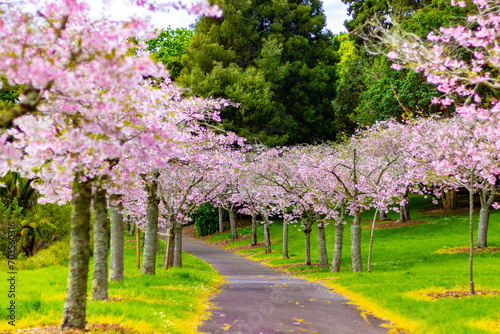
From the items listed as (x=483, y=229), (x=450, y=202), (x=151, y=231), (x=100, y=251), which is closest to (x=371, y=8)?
(x=450, y=202)

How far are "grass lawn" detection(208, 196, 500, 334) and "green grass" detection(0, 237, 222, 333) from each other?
533 cm

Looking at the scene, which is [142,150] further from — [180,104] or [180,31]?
[180,31]

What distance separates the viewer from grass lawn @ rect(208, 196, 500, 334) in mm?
10870

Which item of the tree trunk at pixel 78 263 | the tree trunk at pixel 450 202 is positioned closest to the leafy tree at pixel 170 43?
the tree trunk at pixel 450 202

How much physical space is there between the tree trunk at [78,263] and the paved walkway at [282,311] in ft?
9.57

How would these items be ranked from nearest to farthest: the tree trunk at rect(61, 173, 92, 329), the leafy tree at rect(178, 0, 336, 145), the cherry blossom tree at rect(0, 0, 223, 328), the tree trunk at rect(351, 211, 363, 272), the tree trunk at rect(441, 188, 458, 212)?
the cherry blossom tree at rect(0, 0, 223, 328) → the tree trunk at rect(61, 173, 92, 329) → the tree trunk at rect(351, 211, 363, 272) → the tree trunk at rect(441, 188, 458, 212) → the leafy tree at rect(178, 0, 336, 145)

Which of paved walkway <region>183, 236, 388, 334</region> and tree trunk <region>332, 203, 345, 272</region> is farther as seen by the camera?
tree trunk <region>332, 203, 345, 272</region>

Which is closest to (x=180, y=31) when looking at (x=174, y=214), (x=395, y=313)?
(x=174, y=214)

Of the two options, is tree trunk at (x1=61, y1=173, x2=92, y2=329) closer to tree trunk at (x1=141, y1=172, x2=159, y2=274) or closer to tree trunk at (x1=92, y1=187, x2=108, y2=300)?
tree trunk at (x1=92, y1=187, x2=108, y2=300)

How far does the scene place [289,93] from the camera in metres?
49.4

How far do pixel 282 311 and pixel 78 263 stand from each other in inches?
249

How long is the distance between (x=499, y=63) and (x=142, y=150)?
20.2 feet

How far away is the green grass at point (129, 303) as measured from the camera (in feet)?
29.2

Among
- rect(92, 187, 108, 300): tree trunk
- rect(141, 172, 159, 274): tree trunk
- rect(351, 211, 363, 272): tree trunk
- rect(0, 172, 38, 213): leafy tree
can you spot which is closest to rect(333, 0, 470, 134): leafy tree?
rect(351, 211, 363, 272): tree trunk
